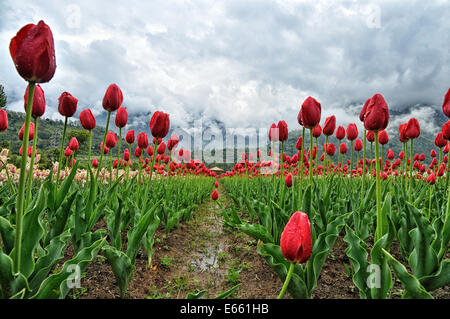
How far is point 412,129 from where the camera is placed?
317 centimetres

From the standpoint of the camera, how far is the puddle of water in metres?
3.25

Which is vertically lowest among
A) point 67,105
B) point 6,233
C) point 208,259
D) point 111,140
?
point 208,259

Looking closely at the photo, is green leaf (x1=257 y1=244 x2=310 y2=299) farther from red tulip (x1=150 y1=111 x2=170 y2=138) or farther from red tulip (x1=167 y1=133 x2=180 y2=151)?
red tulip (x1=167 y1=133 x2=180 y2=151)

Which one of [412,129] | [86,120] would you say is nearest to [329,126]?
[412,129]

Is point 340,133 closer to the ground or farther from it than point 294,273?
farther from it

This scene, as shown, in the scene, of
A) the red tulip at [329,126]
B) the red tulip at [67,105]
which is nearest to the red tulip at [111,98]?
the red tulip at [67,105]

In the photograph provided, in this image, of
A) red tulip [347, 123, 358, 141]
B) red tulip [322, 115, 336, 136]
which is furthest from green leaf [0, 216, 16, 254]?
red tulip [347, 123, 358, 141]

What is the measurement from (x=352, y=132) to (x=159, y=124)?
3028 mm

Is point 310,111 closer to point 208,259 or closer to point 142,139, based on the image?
point 142,139

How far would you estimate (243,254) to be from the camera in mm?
3568

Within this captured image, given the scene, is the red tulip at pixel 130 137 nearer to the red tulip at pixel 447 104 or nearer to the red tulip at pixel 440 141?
the red tulip at pixel 447 104

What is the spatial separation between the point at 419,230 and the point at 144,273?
2.55 m
